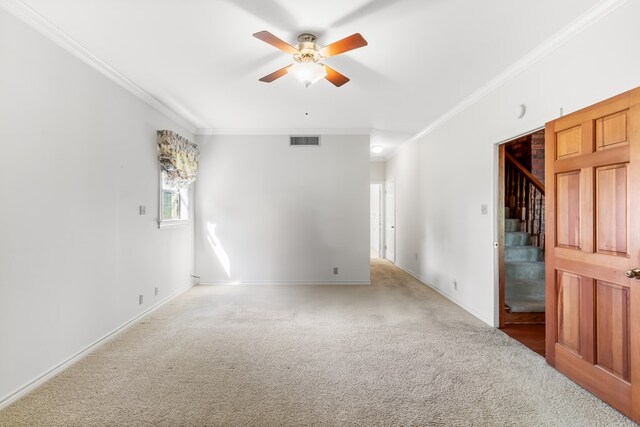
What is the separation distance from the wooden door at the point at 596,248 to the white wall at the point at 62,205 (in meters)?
3.99

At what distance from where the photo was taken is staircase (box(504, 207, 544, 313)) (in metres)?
3.63

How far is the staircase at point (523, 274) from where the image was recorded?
3.63m

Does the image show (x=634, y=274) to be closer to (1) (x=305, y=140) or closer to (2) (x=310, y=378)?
(2) (x=310, y=378)

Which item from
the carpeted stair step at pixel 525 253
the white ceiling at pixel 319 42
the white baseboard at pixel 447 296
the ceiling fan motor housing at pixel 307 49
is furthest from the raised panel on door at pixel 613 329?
the ceiling fan motor housing at pixel 307 49

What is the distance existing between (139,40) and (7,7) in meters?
0.77

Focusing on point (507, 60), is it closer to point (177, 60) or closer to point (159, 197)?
point (177, 60)

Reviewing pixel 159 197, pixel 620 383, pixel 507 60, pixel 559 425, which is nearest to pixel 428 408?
pixel 559 425

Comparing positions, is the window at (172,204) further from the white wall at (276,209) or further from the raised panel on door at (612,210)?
the raised panel on door at (612,210)

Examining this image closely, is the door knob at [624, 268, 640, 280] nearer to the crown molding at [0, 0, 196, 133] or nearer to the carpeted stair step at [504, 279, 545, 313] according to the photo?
the carpeted stair step at [504, 279, 545, 313]

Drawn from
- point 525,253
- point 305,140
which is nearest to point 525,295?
point 525,253

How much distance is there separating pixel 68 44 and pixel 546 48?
4.00 m

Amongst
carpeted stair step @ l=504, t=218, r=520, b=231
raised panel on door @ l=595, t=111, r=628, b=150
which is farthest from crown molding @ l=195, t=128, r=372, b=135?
raised panel on door @ l=595, t=111, r=628, b=150

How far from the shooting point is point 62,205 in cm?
250

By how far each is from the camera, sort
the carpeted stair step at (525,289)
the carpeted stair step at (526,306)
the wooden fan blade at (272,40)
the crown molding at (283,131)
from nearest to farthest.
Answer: the wooden fan blade at (272,40)
the carpeted stair step at (526,306)
the carpeted stair step at (525,289)
the crown molding at (283,131)
